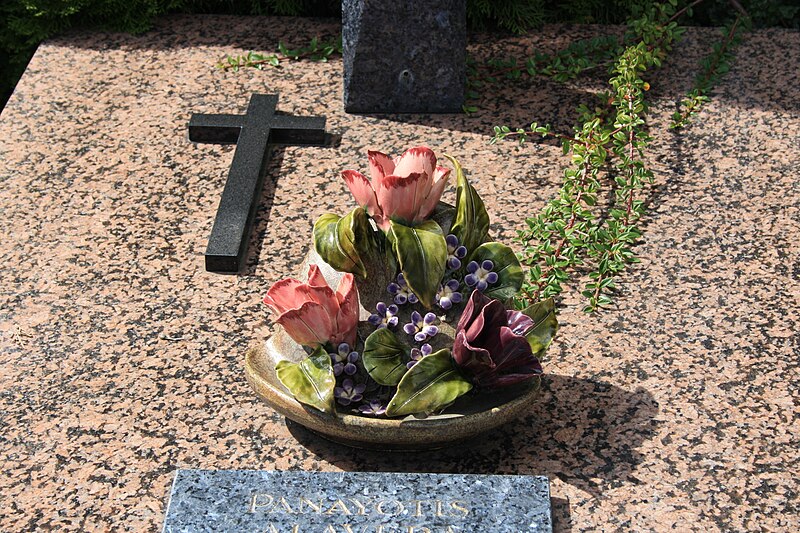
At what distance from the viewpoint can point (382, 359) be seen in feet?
7.40

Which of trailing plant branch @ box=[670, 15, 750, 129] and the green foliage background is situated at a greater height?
trailing plant branch @ box=[670, 15, 750, 129]

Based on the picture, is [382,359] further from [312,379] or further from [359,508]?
[359,508]

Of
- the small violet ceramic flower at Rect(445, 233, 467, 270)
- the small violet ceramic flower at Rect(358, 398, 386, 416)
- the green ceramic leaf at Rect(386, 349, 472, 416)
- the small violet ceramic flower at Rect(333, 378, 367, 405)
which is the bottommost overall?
the small violet ceramic flower at Rect(358, 398, 386, 416)

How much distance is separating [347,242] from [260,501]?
57 centimetres

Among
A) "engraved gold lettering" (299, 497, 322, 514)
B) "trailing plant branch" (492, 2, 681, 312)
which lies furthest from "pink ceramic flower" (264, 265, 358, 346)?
"trailing plant branch" (492, 2, 681, 312)

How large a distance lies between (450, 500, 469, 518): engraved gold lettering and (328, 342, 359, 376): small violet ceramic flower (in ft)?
1.20

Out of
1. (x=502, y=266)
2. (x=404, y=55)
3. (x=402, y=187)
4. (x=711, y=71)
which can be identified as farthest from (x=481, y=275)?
(x=711, y=71)

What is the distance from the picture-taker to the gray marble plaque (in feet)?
6.81

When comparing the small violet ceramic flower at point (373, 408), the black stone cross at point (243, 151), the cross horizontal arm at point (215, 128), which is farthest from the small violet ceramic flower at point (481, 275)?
the cross horizontal arm at point (215, 128)

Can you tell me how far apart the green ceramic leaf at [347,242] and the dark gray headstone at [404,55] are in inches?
55.9

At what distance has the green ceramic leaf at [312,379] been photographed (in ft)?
7.29

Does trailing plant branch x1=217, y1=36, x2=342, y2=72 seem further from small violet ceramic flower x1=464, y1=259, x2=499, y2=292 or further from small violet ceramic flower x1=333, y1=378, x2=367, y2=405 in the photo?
small violet ceramic flower x1=333, y1=378, x2=367, y2=405

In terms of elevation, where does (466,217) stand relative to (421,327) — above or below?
above

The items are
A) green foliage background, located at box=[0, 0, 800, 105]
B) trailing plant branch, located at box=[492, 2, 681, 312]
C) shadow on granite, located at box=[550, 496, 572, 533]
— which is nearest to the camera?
shadow on granite, located at box=[550, 496, 572, 533]
